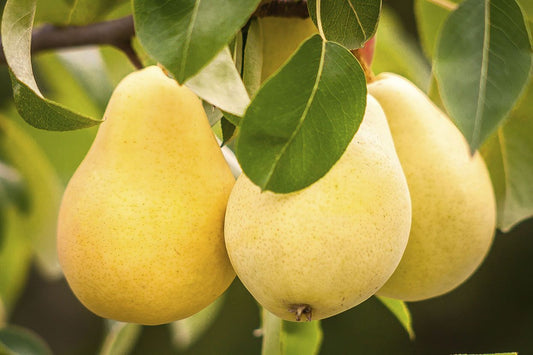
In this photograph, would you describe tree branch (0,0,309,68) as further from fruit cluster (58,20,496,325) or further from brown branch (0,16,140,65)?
fruit cluster (58,20,496,325)

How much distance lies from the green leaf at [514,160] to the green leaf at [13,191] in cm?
81

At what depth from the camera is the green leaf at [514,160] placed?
2.70 ft

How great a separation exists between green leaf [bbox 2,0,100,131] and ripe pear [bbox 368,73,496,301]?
0.32 meters

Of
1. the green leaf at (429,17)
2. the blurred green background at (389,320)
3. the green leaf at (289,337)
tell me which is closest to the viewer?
the green leaf at (289,337)

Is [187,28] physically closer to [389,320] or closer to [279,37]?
[279,37]

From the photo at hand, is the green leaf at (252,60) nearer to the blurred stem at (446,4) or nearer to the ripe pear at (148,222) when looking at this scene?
the ripe pear at (148,222)

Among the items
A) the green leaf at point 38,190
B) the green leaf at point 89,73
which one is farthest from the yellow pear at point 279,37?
the green leaf at point 38,190

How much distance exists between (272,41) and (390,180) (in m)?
0.26

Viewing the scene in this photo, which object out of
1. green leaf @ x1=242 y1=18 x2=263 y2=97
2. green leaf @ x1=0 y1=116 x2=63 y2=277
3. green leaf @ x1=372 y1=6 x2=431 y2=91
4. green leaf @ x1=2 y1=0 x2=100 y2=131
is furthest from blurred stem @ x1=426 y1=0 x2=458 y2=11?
green leaf @ x1=0 y1=116 x2=63 y2=277

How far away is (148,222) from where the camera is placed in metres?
0.57

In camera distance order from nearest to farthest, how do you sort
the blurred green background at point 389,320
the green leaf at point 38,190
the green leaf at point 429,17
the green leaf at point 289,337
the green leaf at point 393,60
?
the green leaf at point 289,337 < the green leaf at point 429,17 < the green leaf at point 393,60 < the green leaf at point 38,190 < the blurred green background at point 389,320

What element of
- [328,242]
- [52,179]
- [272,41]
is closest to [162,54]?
[328,242]

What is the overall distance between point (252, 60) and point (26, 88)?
0.70ft

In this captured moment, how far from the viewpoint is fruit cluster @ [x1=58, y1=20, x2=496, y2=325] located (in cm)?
52
